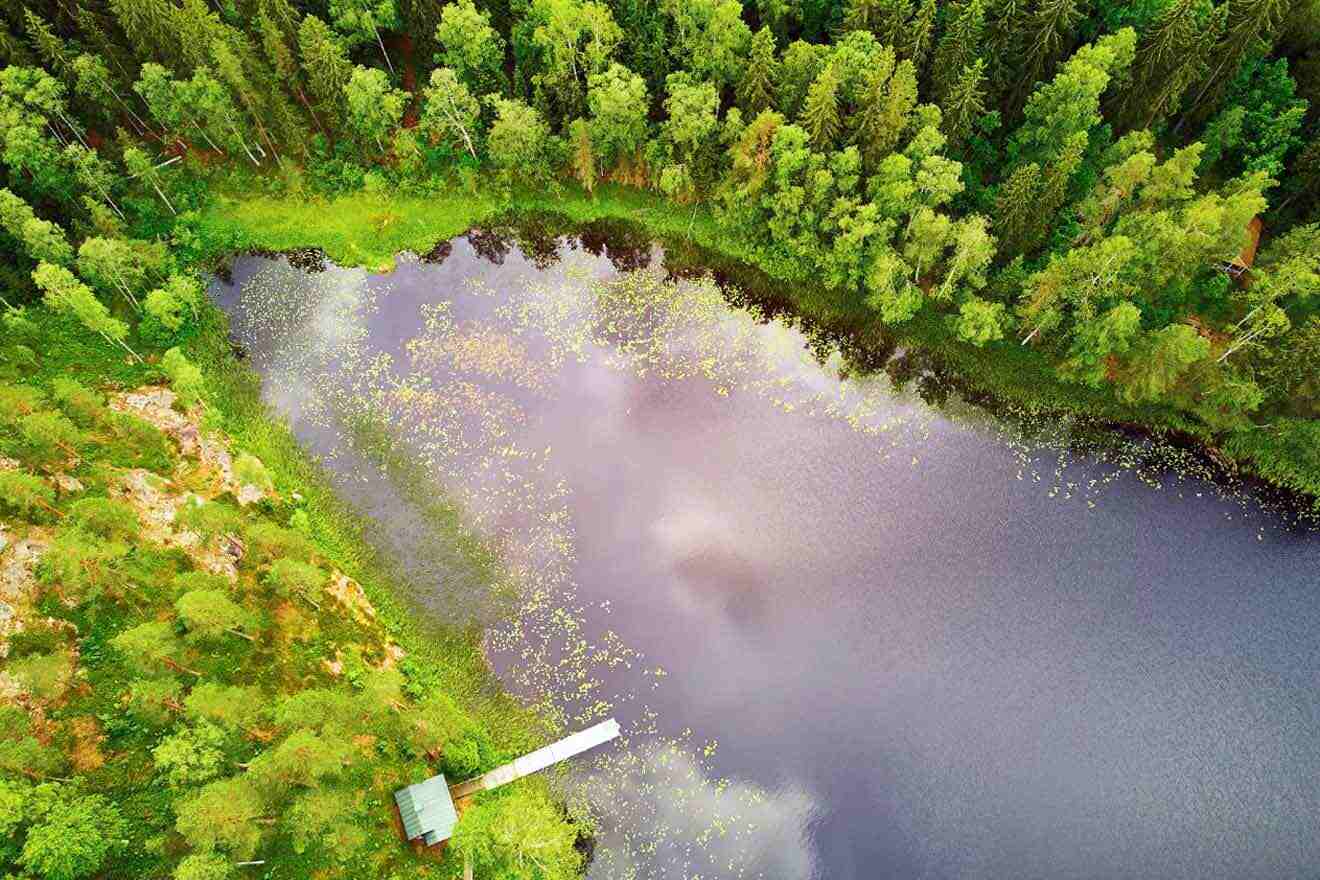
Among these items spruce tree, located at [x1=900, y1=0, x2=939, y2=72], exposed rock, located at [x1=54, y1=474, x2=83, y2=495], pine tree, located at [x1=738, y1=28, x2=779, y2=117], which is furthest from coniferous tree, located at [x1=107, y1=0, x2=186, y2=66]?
spruce tree, located at [x1=900, y1=0, x2=939, y2=72]

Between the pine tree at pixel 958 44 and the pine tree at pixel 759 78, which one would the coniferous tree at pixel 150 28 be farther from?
the pine tree at pixel 958 44

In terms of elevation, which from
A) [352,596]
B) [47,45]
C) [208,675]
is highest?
[47,45]

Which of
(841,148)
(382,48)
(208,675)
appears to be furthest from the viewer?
(382,48)

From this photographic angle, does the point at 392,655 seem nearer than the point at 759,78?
Yes

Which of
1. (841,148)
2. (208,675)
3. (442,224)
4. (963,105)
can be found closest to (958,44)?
(963,105)

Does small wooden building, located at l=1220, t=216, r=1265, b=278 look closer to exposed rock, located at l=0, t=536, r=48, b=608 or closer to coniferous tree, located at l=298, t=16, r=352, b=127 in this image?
coniferous tree, located at l=298, t=16, r=352, b=127

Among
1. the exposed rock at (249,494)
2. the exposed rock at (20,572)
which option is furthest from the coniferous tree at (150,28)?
the exposed rock at (20,572)

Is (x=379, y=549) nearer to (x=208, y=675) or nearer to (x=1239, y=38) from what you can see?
(x=208, y=675)

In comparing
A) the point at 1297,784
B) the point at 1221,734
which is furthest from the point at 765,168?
the point at 1297,784
